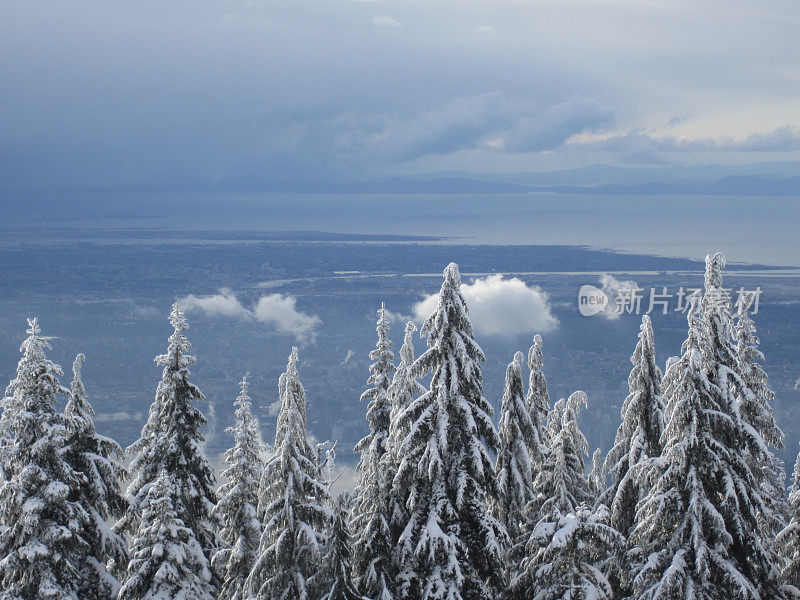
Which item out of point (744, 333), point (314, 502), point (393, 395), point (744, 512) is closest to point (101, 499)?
point (314, 502)

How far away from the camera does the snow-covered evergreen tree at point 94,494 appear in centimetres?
2415

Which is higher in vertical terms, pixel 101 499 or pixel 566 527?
pixel 566 527

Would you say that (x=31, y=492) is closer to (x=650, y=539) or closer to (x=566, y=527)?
(x=566, y=527)

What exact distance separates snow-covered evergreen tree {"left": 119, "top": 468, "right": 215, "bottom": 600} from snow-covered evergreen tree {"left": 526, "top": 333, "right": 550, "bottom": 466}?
488 inches

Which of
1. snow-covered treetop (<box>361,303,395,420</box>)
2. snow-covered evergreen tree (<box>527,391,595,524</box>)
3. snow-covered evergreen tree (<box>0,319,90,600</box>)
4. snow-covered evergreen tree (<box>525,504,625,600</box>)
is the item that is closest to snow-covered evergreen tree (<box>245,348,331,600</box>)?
snow-covered treetop (<box>361,303,395,420</box>)

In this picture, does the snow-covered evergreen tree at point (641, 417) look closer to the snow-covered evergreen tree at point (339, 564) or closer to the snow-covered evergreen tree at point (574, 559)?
the snow-covered evergreen tree at point (574, 559)

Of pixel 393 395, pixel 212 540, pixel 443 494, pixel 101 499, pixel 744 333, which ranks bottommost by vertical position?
pixel 212 540

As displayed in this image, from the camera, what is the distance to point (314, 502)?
21.5 meters

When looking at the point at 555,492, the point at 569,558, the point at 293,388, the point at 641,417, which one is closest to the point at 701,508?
the point at 569,558

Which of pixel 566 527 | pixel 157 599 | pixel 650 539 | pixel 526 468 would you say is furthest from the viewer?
pixel 526 468

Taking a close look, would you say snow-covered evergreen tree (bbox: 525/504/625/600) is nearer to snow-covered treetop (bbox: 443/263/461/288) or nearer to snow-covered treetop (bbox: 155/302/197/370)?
snow-covered treetop (bbox: 443/263/461/288)

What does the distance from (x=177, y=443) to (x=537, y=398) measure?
13.5 metres

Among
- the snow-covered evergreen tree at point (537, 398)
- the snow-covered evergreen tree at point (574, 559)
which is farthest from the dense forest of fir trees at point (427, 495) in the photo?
the snow-covered evergreen tree at point (537, 398)

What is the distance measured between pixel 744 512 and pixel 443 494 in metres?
7.27
